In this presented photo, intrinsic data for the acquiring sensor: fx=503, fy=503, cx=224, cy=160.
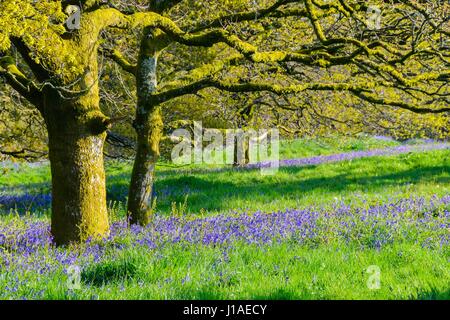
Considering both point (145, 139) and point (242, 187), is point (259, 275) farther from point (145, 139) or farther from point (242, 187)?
point (242, 187)

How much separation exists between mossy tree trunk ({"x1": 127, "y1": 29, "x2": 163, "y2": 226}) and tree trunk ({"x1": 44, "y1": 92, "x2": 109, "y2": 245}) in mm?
1281

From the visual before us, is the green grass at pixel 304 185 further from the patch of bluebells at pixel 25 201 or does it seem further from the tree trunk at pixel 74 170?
the tree trunk at pixel 74 170

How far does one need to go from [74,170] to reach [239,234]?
2672 millimetres

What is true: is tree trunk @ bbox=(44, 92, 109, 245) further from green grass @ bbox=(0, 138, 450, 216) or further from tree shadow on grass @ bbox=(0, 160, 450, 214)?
tree shadow on grass @ bbox=(0, 160, 450, 214)

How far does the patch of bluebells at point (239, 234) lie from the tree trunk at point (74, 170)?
0.32 metres

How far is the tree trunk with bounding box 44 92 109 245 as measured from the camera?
24.8 feet

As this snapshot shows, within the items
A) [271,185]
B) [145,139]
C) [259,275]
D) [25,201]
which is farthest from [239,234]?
[25,201]

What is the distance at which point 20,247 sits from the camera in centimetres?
718

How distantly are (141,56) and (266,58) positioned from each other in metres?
2.57

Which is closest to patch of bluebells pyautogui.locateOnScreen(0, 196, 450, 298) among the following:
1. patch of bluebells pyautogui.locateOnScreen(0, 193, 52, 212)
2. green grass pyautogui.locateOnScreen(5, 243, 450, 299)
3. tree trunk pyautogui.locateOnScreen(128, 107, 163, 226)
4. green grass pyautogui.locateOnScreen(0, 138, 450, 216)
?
tree trunk pyautogui.locateOnScreen(128, 107, 163, 226)

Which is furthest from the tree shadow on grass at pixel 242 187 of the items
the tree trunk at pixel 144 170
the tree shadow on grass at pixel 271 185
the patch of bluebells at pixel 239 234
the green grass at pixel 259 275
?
the green grass at pixel 259 275
